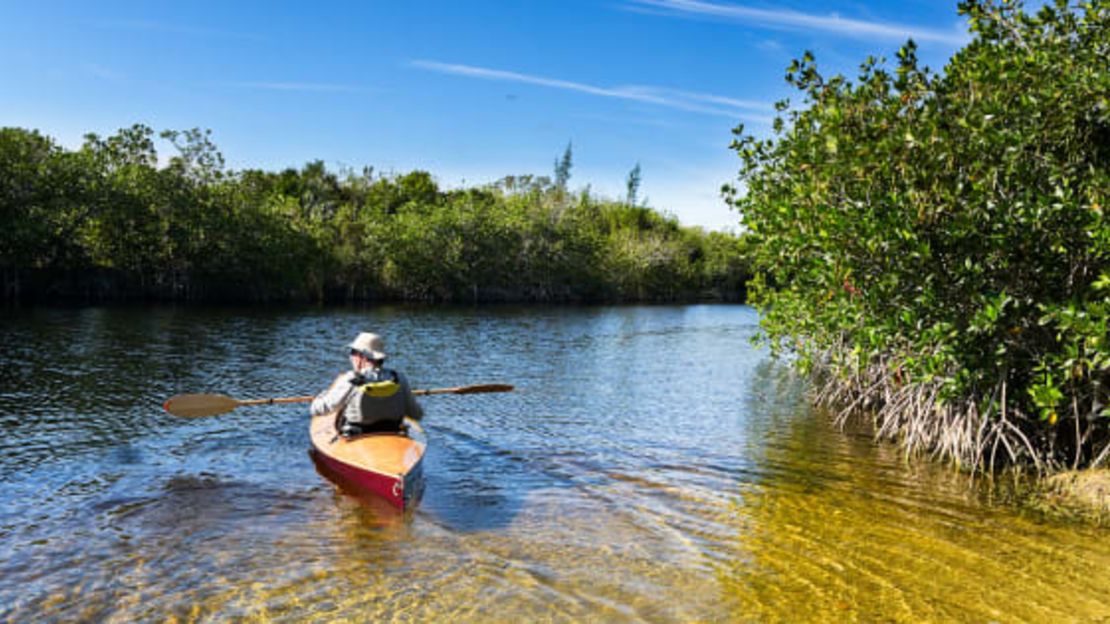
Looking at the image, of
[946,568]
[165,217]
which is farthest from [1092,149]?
[165,217]

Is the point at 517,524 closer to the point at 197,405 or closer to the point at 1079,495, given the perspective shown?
the point at 197,405

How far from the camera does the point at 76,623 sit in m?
6.71

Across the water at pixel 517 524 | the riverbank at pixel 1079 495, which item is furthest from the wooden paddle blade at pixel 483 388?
the riverbank at pixel 1079 495

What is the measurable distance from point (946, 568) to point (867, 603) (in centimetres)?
149

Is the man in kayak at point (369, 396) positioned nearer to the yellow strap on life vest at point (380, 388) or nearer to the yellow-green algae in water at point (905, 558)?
the yellow strap on life vest at point (380, 388)

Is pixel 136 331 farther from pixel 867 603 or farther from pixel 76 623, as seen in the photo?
pixel 867 603

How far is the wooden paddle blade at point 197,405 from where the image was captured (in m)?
13.0

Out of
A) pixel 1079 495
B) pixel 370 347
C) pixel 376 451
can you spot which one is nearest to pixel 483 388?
pixel 370 347

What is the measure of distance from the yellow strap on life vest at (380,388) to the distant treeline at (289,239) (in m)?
39.7

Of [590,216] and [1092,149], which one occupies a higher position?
[590,216]

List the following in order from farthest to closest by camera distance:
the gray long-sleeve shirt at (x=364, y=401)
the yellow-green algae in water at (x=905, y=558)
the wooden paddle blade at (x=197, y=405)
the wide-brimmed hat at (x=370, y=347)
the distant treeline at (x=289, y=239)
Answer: the distant treeline at (x=289, y=239), the wooden paddle blade at (x=197, y=405), the gray long-sleeve shirt at (x=364, y=401), the wide-brimmed hat at (x=370, y=347), the yellow-green algae in water at (x=905, y=558)

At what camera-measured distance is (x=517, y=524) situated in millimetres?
9641

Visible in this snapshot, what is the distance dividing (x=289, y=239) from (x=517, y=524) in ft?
165

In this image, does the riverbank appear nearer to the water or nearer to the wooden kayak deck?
the water
